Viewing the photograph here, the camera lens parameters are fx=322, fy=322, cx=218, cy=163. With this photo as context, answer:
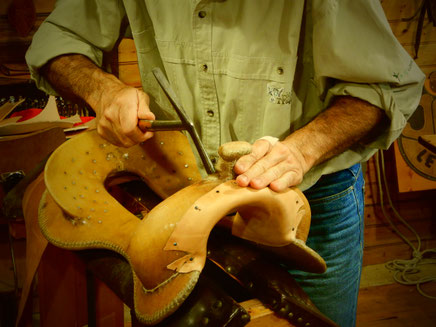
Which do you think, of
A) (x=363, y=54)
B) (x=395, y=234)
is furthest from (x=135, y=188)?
(x=395, y=234)

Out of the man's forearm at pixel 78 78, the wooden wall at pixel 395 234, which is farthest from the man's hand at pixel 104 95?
the wooden wall at pixel 395 234

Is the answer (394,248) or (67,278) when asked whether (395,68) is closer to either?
(67,278)

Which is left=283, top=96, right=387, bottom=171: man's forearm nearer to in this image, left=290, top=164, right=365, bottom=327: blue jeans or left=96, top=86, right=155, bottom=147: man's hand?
left=290, top=164, right=365, bottom=327: blue jeans

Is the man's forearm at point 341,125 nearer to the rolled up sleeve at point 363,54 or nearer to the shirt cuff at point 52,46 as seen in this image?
the rolled up sleeve at point 363,54

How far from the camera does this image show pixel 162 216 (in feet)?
1.73

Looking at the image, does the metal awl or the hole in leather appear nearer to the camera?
the metal awl

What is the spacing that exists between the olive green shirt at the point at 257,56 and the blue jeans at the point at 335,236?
10cm

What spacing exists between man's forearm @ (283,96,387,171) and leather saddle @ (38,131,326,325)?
19 cm

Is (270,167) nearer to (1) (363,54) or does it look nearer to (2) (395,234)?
(1) (363,54)

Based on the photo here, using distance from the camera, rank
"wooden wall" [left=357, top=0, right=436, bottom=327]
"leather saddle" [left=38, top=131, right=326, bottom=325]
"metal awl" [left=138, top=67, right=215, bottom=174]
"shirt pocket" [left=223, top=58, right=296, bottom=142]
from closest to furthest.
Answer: "leather saddle" [left=38, top=131, right=326, bottom=325] < "metal awl" [left=138, top=67, right=215, bottom=174] < "shirt pocket" [left=223, top=58, right=296, bottom=142] < "wooden wall" [left=357, top=0, right=436, bottom=327]

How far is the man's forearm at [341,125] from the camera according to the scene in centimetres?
76

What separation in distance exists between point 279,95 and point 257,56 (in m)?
0.12

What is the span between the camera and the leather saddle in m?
0.52

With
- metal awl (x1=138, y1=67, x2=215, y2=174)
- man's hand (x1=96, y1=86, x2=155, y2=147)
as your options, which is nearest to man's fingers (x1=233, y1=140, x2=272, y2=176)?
metal awl (x1=138, y1=67, x2=215, y2=174)
